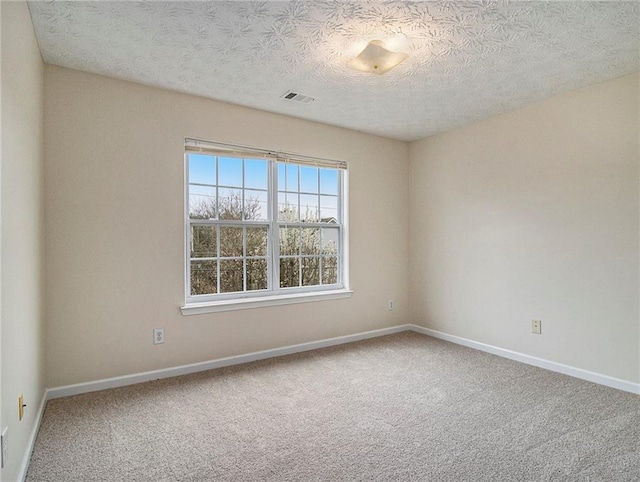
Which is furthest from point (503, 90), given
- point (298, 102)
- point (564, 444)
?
point (564, 444)

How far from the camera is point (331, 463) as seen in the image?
1.95 meters

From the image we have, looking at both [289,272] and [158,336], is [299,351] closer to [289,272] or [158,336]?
[289,272]

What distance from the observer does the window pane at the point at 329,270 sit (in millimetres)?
4293

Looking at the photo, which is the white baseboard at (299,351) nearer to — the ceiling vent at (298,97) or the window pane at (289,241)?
the window pane at (289,241)

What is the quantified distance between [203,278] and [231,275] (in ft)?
0.90

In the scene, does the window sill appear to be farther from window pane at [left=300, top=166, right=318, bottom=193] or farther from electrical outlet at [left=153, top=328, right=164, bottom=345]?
window pane at [left=300, top=166, right=318, bottom=193]

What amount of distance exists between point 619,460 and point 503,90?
272 centimetres

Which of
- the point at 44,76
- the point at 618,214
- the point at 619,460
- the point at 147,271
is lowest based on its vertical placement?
the point at 619,460

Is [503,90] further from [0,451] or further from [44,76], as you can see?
[0,451]

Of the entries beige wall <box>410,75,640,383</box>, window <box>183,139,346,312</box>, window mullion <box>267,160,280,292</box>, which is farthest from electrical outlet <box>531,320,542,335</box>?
window mullion <box>267,160,280,292</box>

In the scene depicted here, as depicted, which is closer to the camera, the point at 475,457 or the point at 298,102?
the point at 475,457

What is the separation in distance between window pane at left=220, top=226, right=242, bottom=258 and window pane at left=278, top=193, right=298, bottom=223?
0.50 metres

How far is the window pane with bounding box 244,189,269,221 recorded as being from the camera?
3.73m

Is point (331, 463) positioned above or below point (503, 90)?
below
